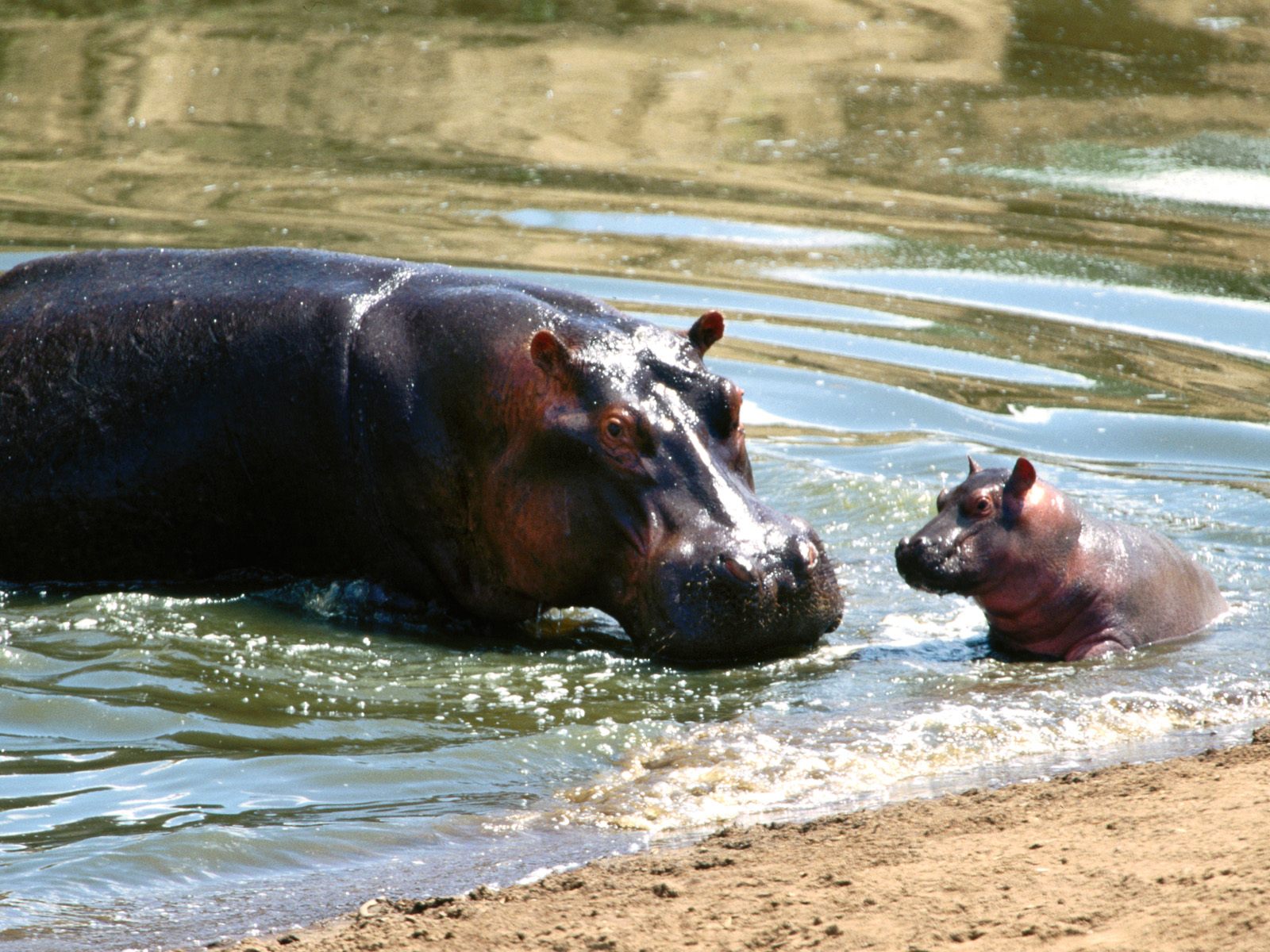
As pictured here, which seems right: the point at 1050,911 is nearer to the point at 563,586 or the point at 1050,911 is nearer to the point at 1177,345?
the point at 563,586

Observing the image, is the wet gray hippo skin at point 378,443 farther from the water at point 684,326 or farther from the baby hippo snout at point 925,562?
the baby hippo snout at point 925,562

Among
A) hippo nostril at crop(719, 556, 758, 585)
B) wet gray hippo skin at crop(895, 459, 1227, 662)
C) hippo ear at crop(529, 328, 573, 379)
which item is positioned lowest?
wet gray hippo skin at crop(895, 459, 1227, 662)

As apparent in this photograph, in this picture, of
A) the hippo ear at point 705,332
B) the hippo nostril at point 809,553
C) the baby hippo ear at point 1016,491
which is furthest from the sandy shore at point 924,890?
the hippo ear at point 705,332

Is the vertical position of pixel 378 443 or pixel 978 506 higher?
pixel 378 443

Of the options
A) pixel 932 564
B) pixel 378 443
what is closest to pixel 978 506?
pixel 932 564

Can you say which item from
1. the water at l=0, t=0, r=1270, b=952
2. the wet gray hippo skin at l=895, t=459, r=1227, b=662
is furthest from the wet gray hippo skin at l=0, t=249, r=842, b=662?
the wet gray hippo skin at l=895, t=459, r=1227, b=662

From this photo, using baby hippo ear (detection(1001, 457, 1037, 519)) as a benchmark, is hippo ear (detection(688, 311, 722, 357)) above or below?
above

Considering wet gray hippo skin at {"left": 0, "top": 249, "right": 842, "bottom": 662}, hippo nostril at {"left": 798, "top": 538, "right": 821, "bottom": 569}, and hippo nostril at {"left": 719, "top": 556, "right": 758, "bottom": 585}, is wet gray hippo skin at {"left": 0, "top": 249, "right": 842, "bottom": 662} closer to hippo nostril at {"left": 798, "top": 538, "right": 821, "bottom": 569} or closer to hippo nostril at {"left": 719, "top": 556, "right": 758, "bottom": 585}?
hippo nostril at {"left": 798, "top": 538, "right": 821, "bottom": 569}

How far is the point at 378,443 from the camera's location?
22.5 feet

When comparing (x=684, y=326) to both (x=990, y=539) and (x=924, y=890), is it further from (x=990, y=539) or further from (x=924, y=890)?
(x=924, y=890)

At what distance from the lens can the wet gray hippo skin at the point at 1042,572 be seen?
667 centimetres

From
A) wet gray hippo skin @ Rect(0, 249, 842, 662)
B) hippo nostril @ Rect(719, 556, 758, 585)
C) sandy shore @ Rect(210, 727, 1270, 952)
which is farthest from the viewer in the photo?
wet gray hippo skin @ Rect(0, 249, 842, 662)

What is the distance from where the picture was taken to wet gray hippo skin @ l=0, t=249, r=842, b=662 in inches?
247

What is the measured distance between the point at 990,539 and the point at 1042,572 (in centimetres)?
21
